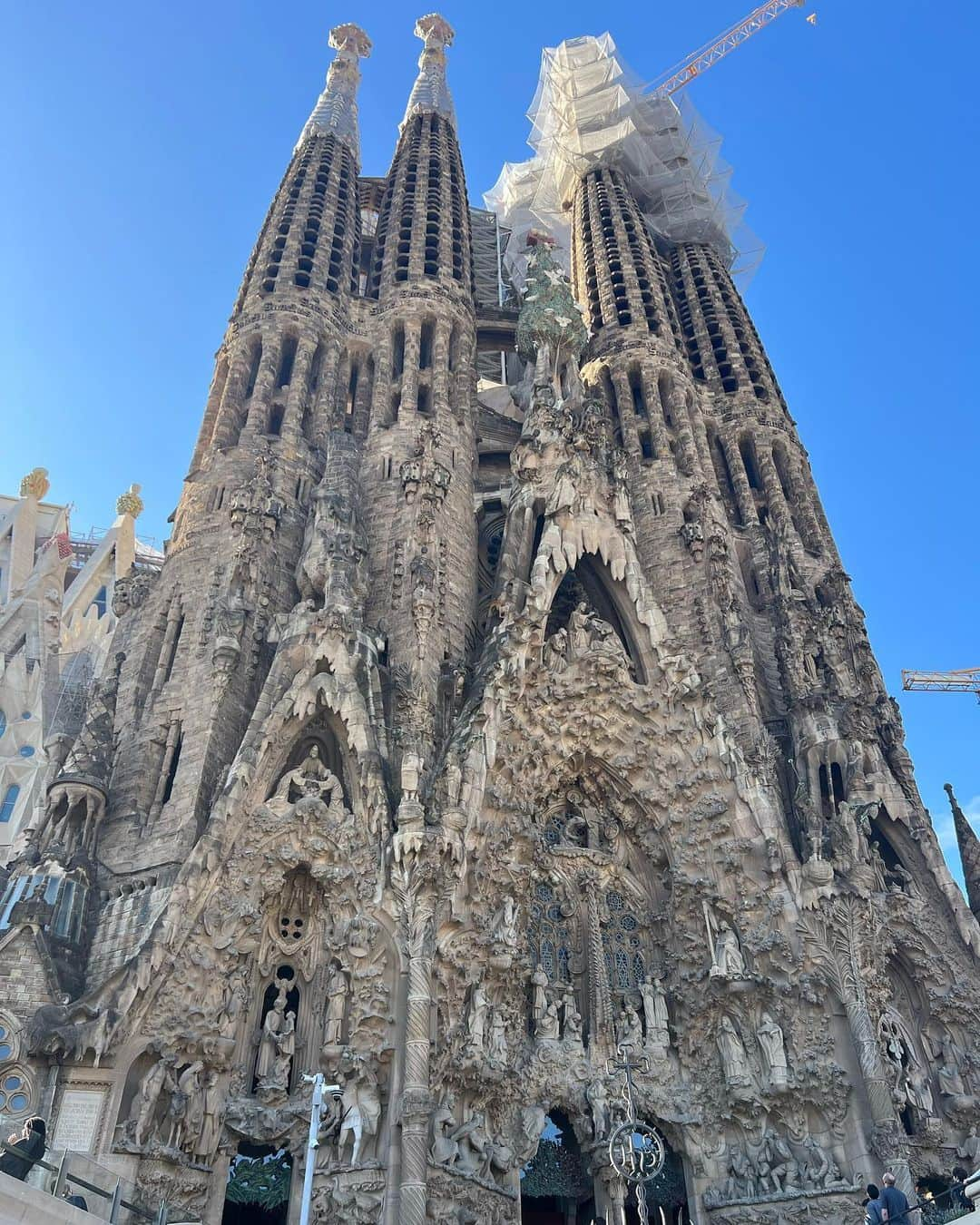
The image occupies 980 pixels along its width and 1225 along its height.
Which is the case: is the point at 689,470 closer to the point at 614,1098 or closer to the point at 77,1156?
the point at 614,1098

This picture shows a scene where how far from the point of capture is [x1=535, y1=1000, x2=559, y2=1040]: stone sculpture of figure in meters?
17.9

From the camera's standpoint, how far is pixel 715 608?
24078 mm

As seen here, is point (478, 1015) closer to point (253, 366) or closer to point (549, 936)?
point (549, 936)

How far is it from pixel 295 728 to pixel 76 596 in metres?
23.1

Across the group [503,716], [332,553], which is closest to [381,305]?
[332,553]

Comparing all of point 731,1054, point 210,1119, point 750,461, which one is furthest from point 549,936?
point 750,461

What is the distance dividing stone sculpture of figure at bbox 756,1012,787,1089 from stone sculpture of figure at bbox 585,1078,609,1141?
8.72 feet

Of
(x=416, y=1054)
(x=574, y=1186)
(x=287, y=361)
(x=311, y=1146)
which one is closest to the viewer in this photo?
(x=311, y=1146)

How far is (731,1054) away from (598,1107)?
94.7 inches

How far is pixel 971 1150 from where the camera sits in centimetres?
1736

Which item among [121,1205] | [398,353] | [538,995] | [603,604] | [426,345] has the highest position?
[426,345]

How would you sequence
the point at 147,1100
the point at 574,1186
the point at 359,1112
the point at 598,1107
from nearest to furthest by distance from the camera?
1. the point at 147,1100
2. the point at 359,1112
3. the point at 598,1107
4. the point at 574,1186

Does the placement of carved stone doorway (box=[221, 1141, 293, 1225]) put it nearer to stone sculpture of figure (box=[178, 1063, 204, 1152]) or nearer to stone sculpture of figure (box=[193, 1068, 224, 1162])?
stone sculpture of figure (box=[193, 1068, 224, 1162])

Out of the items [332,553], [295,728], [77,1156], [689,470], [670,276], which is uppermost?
[670,276]
